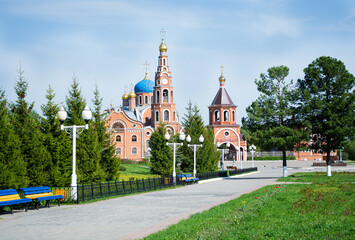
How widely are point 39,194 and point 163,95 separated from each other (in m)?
55.6

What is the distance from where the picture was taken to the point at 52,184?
17.2 metres

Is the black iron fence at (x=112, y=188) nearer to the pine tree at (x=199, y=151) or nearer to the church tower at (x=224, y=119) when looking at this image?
the pine tree at (x=199, y=151)

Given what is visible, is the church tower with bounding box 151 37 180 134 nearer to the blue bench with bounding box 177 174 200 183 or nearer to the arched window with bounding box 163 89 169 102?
the arched window with bounding box 163 89 169 102

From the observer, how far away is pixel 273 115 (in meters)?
32.8

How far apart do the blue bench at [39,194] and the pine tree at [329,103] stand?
21719 mm

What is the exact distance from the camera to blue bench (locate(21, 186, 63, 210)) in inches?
510

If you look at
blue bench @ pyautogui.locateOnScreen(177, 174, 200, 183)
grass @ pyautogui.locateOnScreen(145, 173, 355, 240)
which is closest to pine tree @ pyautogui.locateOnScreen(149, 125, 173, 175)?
blue bench @ pyautogui.locateOnScreen(177, 174, 200, 183)

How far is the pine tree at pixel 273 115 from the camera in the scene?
31562mm

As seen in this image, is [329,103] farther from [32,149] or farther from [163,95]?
[163,95]

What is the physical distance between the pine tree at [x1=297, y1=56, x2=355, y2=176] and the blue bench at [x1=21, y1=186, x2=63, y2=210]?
71.3ft

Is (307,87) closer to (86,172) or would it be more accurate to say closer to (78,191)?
(86,172)

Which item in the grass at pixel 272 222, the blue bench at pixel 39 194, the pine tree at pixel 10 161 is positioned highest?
the pine tree at pixel 10 161

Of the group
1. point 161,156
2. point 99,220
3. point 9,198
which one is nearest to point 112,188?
point 9,198

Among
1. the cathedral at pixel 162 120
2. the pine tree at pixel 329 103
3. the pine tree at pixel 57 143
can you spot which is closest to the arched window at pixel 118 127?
the cathedral at pixel 162 120
